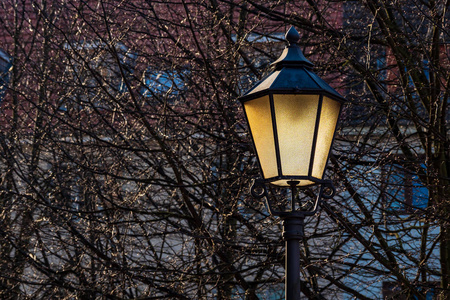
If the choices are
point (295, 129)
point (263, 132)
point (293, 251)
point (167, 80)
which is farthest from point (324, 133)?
point (167, 80)

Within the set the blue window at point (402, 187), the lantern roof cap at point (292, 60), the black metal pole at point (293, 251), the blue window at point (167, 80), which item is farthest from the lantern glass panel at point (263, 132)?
the blue window at point (167, 80)

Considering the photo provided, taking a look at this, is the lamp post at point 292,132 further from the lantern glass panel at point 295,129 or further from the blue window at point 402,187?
the blue window at point 402,187

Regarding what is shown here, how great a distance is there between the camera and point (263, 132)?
2900mm

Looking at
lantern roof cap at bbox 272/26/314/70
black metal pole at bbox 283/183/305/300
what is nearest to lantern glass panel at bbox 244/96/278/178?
black metal pole at bbox 283/183/305/300

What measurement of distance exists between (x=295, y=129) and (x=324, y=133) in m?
0.18

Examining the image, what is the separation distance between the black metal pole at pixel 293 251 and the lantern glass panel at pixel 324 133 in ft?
0.51

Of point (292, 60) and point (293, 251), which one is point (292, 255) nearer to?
point (293, 251)

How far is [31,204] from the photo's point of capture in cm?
754

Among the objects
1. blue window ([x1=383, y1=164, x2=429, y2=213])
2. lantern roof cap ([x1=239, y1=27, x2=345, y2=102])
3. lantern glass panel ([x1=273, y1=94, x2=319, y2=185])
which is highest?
blue window ([x1=383, y1=164, x2=429, y2=213])

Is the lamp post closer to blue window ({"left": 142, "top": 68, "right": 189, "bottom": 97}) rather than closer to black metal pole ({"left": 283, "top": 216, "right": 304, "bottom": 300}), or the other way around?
black metal pole ({"left": 283, "top": 216, "right": 304, "bottom": 300})

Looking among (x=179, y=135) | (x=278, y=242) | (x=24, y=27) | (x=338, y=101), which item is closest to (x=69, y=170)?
(x=179, y=135)

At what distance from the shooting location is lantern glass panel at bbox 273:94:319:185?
9.24 feet

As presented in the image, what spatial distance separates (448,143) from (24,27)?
24.0 feet

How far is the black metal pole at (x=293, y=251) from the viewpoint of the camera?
2.86 meters
